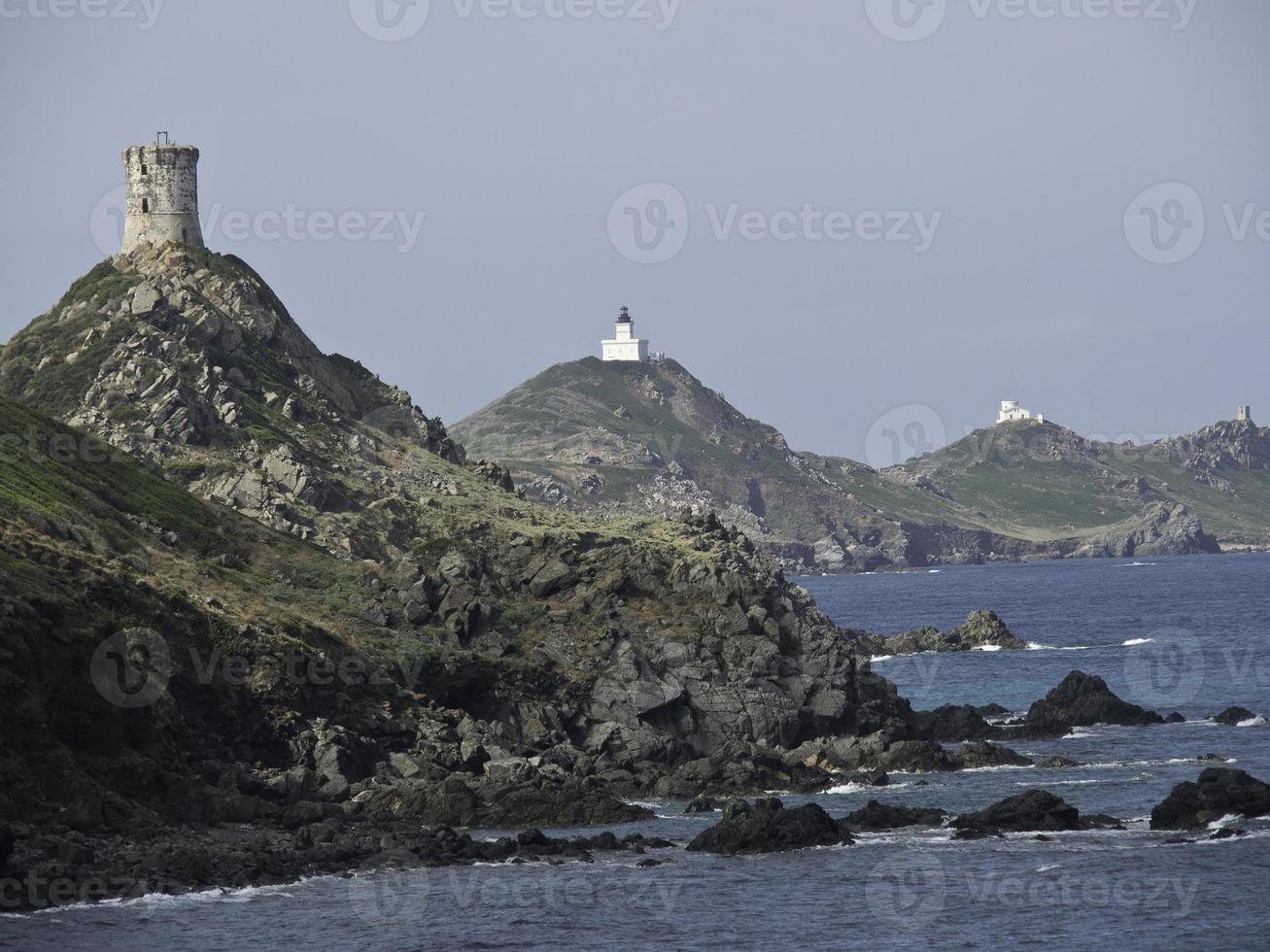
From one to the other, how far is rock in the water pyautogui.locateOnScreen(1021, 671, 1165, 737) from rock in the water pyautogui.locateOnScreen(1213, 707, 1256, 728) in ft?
11.0

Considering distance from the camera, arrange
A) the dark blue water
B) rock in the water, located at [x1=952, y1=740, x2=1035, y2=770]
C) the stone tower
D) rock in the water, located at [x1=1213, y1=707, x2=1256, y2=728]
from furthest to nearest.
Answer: the stone tower
rock in the water, located at [x1=1213, y1=707, x2=1256, y2=728]
rock in the water, located at [x1=952, y1=740, x2=1035, y2=770]
the dark blue water

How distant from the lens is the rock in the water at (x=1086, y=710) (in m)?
108

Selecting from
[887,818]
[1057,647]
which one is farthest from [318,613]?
[1057,647]

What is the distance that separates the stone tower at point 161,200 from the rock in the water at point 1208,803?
8804cm

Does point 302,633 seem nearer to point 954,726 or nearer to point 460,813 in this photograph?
point 460,813

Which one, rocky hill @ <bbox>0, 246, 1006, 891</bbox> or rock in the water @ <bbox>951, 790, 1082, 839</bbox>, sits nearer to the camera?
rocky hill @ <bbox>0, 246, 1006, 891</bbox>

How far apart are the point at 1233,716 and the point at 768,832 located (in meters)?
47.2

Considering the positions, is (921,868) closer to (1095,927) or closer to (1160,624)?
(1095,927)

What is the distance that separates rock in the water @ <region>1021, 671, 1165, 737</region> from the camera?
10844 cm

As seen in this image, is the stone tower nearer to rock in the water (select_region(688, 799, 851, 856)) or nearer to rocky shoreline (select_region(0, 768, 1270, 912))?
rocky shoreline (select_region(0, 768, 1270, 912))

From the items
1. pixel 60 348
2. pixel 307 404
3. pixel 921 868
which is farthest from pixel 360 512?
pixel 921 868

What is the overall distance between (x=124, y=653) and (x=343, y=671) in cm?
1226

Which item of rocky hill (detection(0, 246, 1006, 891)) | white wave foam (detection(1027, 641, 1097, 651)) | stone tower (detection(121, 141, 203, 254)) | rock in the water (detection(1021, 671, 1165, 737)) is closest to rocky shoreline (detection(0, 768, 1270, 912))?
rocky hill (detection(0, 246, 1006, 891))

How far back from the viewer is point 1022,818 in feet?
244
